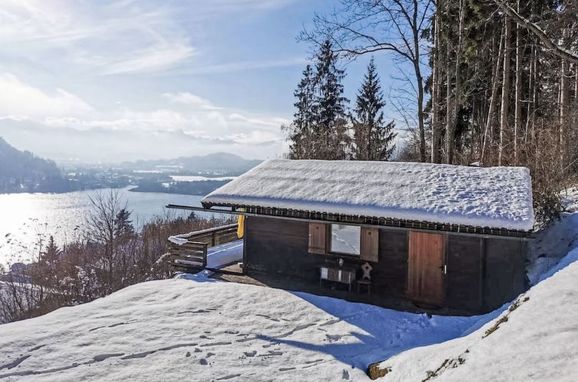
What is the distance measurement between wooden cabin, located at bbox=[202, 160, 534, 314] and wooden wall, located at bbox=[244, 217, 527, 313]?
23 millimetres

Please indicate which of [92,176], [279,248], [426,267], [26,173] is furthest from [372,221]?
[26,173]

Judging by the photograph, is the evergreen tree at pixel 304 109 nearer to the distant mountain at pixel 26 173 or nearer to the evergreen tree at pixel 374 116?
the evergreen tree at pixel 374 116

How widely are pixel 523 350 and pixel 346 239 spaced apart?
275 inches

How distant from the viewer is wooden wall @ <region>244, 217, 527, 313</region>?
9109 millimetres

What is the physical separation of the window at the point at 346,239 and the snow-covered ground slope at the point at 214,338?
152 cm

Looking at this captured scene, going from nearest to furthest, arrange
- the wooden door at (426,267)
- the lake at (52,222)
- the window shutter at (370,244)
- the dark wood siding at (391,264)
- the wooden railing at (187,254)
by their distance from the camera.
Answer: the wooden door at (426,267) < the dark wood siding at (391,264) < the window shutter at (370,244) < the wooden railing at (187,254) < the lake at (52,222)

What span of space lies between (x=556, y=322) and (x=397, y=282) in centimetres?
621

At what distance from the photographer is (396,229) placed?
384 inches

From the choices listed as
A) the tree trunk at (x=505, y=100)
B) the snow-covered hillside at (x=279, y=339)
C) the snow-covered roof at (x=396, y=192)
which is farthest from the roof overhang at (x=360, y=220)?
the tree trunk at (x=505, y=100)

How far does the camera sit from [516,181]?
10.5 meters

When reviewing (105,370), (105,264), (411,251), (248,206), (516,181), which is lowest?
(105,264)

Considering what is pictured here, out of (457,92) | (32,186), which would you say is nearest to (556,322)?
(457,92)

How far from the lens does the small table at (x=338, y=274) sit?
1035cm

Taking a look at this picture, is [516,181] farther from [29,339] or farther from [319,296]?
[29,339]
